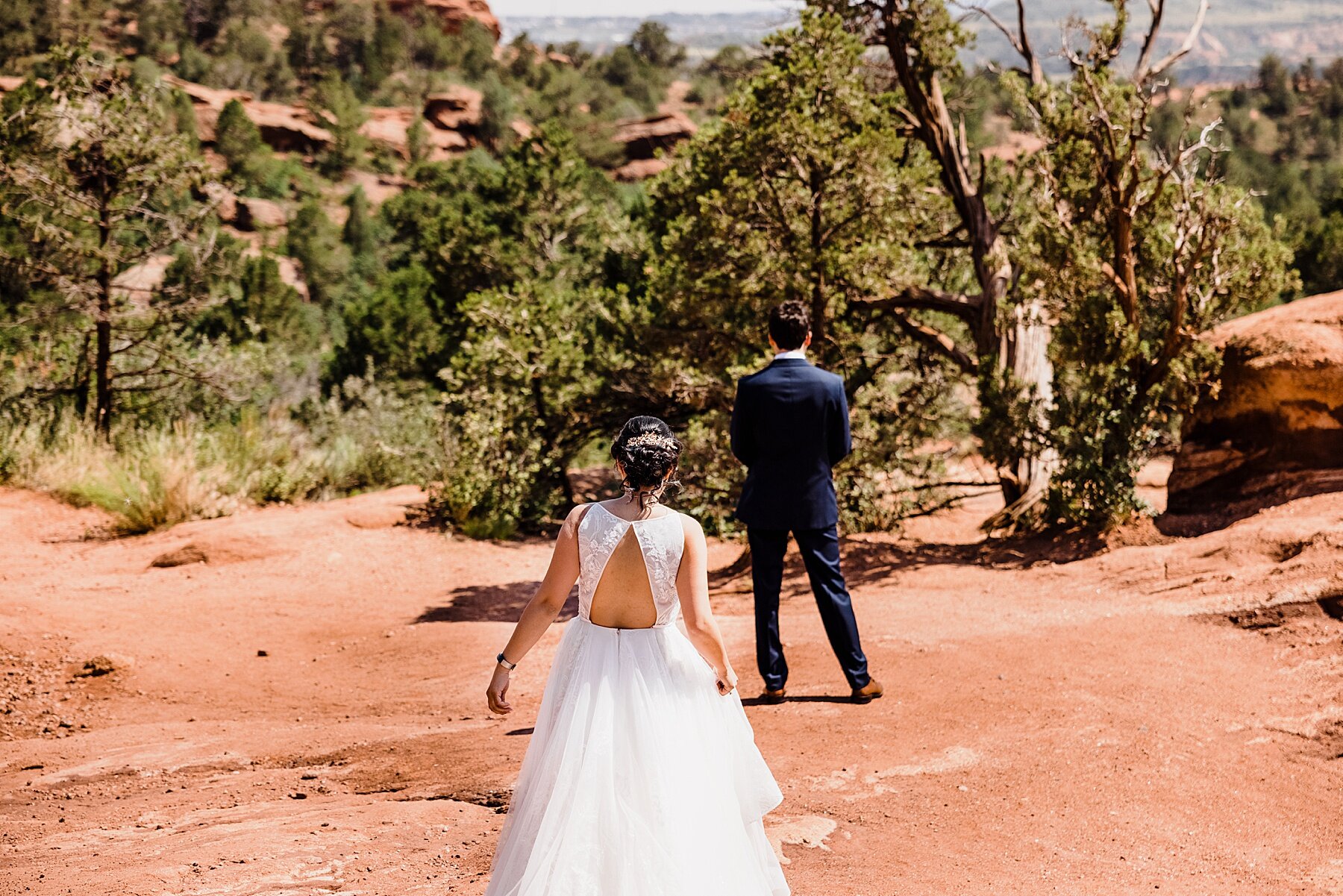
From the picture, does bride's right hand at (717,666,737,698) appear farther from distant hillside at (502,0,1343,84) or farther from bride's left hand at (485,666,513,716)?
distant hillside at (502,0,1343,84)

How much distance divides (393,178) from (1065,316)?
57507mm

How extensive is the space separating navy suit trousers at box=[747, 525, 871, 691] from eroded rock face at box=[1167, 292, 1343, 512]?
14.9ft

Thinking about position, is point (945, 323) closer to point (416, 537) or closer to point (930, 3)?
point (930, 3)

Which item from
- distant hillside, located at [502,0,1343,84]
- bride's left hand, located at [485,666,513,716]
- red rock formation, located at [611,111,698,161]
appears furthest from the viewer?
distant hillside, located at [502,0,1343,84]

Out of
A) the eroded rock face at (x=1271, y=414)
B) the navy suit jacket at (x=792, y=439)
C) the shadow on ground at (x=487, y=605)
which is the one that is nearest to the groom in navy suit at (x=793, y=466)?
the navy suit jacket at (x=792, y=439)

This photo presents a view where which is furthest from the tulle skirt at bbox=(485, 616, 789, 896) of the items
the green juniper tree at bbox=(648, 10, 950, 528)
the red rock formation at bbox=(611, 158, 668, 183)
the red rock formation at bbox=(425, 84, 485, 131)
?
the red rock formation at bbox=(425, 84, 485, 131)

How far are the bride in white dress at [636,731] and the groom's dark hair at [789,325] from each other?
196 centimetres

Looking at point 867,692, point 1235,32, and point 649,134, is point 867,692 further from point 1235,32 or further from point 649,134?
point 1235,32

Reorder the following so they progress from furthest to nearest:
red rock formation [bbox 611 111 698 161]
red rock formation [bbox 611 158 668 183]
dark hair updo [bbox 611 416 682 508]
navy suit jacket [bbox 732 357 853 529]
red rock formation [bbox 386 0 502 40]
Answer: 1. red rock formation [bbox 386 0 502 40]
2. red rock formation [bbox 611 111 698 161]
3. red rock formation [bbox 611 158 668 183]
4. navy suit jacket [bbox 732 357 853 529]
5. dark hair updo [bbox 611 416 682 508]

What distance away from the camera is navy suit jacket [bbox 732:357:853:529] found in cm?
519

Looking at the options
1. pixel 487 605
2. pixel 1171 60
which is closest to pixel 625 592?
pixel 487 605

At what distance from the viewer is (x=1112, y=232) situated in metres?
8.62

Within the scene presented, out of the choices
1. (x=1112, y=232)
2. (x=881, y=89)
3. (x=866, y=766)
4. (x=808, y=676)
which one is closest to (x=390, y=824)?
(x=866, y=766)

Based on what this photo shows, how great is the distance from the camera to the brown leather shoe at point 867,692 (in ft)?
17.7
